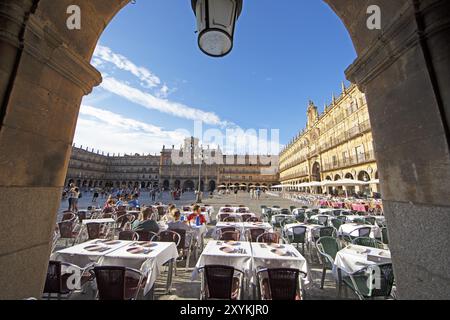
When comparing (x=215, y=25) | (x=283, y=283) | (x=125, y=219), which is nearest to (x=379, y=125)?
(x=215, y=25)

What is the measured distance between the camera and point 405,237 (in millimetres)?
1463

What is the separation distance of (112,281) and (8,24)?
8.62 ft

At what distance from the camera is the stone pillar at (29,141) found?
1.34m

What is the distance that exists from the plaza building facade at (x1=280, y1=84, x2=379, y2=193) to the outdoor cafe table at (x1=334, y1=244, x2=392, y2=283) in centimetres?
2005

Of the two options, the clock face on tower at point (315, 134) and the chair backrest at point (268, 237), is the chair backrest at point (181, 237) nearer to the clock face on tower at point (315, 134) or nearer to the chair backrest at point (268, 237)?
the chair backrest at point (268, 237)

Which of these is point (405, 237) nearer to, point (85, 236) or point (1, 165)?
point (1, 165)

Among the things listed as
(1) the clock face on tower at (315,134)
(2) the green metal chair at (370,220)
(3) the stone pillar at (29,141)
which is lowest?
(2) the green metal chair at (370,220)

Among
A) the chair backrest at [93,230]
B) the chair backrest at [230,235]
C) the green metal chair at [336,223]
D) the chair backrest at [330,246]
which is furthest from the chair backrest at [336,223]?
the chair backrest at [93,230]

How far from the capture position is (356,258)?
3.03 meters

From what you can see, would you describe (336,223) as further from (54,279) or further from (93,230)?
(93,230)

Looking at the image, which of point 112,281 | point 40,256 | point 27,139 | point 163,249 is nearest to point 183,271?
point 163,249

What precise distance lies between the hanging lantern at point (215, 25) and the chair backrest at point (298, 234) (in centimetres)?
514

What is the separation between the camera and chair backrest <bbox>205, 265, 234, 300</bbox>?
8.04ft

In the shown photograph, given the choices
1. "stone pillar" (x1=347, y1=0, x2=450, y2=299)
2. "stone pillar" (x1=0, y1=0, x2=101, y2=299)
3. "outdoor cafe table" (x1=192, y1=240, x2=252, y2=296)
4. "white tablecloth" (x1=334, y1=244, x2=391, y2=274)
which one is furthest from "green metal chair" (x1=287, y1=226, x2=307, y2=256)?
"stone pillar" (x1=0, y1=0, x2=101, y2=299)
